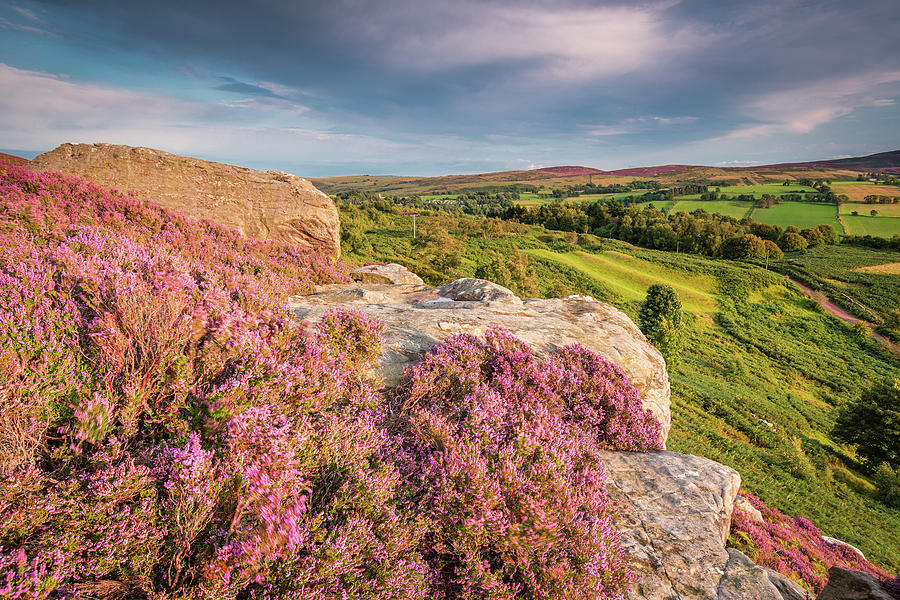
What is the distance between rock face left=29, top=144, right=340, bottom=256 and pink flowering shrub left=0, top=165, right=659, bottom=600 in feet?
31.2

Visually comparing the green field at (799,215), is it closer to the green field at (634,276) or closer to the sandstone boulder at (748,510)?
the green field at (634,276)

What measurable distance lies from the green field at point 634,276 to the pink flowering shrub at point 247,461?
5516 cm

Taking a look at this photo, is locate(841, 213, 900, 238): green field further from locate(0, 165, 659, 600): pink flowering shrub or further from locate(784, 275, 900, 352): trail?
locate(0, 165, 659, 600): pink flowering shrub

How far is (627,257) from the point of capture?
7562 centimetres

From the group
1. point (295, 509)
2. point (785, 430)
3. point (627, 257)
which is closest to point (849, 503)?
point (785, 430)

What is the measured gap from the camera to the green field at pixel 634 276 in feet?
191

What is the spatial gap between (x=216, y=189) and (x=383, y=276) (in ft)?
24.3

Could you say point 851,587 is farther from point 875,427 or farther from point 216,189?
point 875,427

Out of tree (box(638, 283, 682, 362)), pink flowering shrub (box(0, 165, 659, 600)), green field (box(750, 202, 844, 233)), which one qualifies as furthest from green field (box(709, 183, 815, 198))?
pink flowering shrub (box(0, 165, 659, 600))

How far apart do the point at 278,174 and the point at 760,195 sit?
668ft

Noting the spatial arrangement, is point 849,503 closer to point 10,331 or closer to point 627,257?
point 10,331

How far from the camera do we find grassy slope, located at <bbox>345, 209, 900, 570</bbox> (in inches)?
687

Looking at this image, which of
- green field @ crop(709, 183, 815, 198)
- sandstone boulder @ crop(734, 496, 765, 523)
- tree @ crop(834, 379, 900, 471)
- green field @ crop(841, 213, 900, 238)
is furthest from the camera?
green field @ crop(709, 183, 815, 198)

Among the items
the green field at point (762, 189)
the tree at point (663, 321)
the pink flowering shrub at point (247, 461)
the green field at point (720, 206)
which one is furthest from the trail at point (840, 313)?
the green field at point (762, 189)
